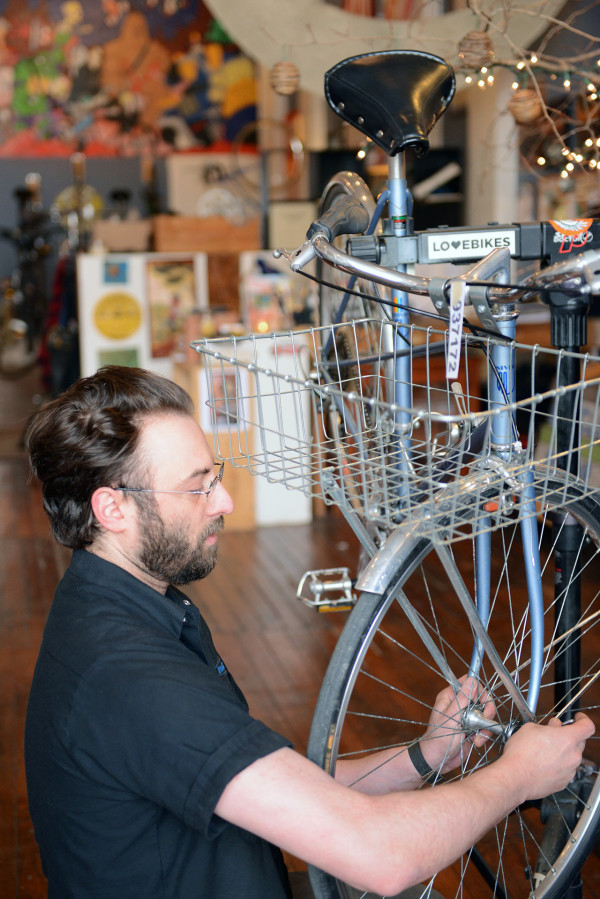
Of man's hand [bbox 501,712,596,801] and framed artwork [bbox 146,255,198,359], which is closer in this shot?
man's hand [bbox 501,712,596,801]

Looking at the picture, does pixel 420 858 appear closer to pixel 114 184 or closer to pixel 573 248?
pixel 573 248

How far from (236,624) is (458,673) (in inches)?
32.0

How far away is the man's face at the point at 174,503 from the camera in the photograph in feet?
3.99

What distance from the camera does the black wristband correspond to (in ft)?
4.77

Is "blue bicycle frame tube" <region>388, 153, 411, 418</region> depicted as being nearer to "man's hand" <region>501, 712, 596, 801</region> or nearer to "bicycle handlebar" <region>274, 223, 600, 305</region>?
"bicycle handlebar" <region>274, 223, 600, 305</region>

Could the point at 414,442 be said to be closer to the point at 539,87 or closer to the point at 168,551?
the point at 168,551

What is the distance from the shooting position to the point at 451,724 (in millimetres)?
1436

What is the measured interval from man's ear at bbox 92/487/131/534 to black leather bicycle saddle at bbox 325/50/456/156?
2.28ft

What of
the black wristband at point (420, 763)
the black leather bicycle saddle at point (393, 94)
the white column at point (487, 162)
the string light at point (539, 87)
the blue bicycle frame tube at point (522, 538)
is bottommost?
A: the black wristband at point (420, 763)

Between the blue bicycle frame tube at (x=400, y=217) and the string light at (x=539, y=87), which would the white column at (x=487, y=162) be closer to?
the string light at (x=539, y=87)

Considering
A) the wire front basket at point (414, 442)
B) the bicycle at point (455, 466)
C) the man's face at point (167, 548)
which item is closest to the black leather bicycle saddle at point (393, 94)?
the bicycle at point (455, 466)

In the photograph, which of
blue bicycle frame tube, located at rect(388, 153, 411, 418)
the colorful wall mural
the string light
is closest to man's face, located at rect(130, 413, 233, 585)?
blue bicycle frame tube, located at rect(388, 153, 411, 418)

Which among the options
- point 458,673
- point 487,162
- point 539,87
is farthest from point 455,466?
point 487,162

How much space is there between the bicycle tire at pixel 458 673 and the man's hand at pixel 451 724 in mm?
28
